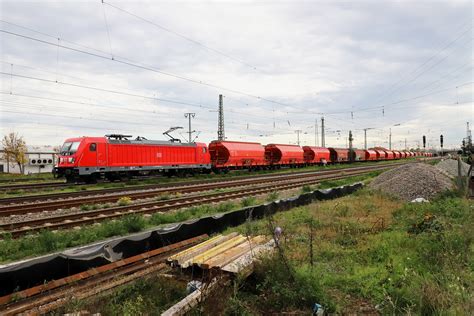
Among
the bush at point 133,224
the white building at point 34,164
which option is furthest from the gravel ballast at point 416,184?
the white building at point 34,164

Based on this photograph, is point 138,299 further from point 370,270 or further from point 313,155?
point 313,155

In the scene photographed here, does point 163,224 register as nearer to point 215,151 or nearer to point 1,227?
point 1,227

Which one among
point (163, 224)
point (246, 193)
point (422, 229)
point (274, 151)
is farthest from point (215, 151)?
point (422, 229)

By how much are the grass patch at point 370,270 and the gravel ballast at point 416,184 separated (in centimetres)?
432

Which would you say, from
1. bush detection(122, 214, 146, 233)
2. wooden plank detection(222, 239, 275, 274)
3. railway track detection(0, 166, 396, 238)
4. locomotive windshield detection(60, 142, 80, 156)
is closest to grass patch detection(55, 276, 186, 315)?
wooden plank detection(222, 239, 275, 274)

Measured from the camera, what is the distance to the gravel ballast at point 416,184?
13758mm

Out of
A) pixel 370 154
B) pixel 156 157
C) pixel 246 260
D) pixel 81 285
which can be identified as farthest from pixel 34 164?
pixel 246 260

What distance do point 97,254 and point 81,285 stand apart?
80 cm

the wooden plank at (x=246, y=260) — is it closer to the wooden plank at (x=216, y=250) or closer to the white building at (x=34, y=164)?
the wooden plank at (x=216, y=250)

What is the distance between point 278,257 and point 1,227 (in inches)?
359

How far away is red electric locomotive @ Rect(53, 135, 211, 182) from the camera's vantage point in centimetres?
2175

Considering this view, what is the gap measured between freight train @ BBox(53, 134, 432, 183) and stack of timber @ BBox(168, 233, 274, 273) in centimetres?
1774

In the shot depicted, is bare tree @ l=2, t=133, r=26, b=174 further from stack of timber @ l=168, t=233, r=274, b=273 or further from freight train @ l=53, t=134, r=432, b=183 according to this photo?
stack of timber @ l=168, t=233, r=274, b=273

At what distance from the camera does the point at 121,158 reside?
24.1m
